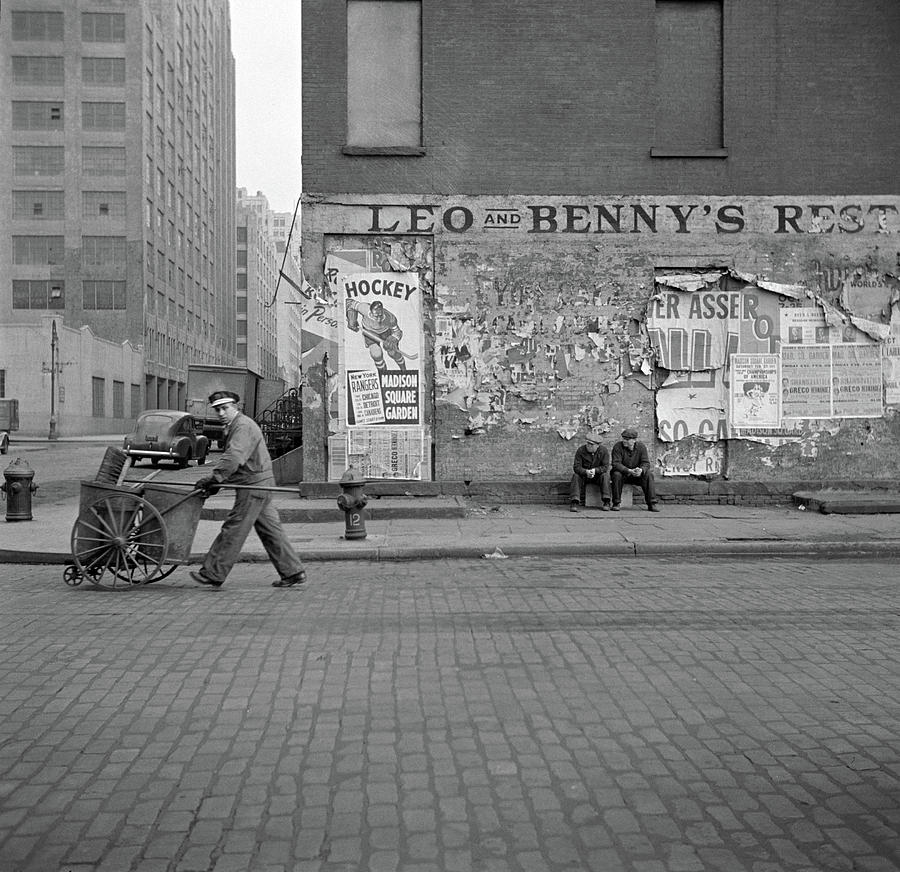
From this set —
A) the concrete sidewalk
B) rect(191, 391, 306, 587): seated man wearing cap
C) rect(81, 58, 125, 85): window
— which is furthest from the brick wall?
rect(81, 58, 125, 85): window

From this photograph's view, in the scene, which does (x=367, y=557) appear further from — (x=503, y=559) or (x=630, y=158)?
(x=630, y=158)

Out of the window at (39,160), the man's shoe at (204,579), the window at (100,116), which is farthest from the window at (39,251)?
the man's shoe at (204,579)

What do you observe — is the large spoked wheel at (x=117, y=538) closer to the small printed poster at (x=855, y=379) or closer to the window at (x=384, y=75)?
the window at (x=384, y=75)

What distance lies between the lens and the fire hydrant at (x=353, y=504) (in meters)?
11.1

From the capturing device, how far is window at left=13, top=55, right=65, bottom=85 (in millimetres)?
62844

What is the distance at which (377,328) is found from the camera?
1429cm

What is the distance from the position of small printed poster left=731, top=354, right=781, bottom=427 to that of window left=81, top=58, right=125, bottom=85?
201ft

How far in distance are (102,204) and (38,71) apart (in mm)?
10227

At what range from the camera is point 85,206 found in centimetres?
6316

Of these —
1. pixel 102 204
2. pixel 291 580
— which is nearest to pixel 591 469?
pixel 291 580

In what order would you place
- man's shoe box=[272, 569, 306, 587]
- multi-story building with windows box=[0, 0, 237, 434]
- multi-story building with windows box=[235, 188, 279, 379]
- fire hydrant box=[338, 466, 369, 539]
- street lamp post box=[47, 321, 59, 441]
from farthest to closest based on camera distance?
multi-story building with windows box=[235, 188, 279, 379]
multi-story building with windows box=[0, 0, 237, 434]
street lamp post box=[47, 321, 59, 441]
fire hydrant box=[338, 466, 369, 539]
man's shoe box=[272, 569, 306, 587]

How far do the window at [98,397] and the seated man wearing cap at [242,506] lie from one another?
53.3 m

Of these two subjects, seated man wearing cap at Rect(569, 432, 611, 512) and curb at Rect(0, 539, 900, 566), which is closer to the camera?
curb at Rect(0, 539, 900, 566)

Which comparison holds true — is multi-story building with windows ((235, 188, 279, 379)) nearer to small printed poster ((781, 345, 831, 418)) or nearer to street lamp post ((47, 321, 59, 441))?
street lamp post ((47, 321, 59, 441))
